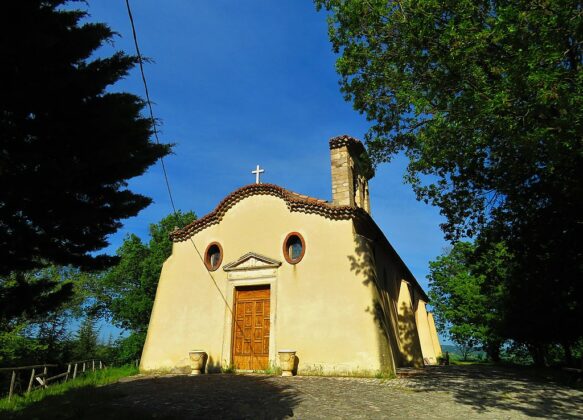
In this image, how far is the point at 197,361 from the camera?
12.2 metres

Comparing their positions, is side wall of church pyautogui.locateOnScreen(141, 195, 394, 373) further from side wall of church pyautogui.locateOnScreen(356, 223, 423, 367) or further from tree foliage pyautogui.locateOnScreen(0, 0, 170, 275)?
tree foliage pyautogui.locateOnScreen(0, 0, 170, 275)

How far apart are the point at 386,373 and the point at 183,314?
7.39m

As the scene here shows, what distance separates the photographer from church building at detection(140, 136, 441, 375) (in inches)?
444

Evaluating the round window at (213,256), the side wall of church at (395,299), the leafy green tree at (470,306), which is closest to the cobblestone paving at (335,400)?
the side wall of church at (395,299)

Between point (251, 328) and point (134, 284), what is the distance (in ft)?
77.2

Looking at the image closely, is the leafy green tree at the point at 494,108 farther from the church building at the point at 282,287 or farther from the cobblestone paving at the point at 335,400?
the cobblestone paving at the point at 335,400

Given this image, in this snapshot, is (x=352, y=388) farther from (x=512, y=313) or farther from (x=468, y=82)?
(x=512, y=313)

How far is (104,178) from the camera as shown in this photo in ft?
18.3

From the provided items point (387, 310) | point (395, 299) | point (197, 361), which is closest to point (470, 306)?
point (395, 299)

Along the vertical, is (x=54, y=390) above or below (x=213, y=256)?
below

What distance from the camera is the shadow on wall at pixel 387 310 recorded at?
36.6 ft

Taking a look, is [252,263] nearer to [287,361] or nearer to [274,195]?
[274,195]

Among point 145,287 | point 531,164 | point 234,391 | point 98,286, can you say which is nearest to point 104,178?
point 234,391

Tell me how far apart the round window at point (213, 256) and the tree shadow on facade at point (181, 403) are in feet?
17.4
